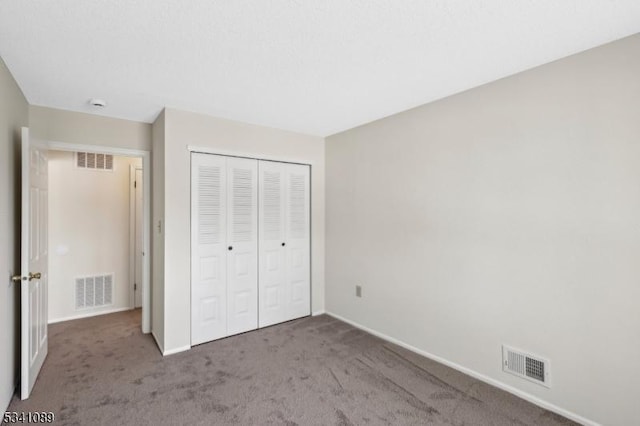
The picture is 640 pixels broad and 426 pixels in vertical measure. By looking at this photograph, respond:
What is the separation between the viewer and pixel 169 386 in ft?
8.00

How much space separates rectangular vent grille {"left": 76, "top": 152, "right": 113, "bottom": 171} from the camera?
13.3 feet

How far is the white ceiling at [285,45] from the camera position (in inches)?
62.4

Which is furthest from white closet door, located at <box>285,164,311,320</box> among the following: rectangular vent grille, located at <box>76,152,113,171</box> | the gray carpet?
rectangular vent grille, located at <box>76,152,113,171</box>

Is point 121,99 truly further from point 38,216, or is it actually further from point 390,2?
point 390,2

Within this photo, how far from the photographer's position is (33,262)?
2.38m

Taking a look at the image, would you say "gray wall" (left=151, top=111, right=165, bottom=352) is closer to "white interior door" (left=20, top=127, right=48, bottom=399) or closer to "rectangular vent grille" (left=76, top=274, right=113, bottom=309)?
"white interior door" (left=20, top=127, right=48, bottom=399)

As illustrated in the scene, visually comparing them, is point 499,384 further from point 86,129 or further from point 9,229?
point 86,129

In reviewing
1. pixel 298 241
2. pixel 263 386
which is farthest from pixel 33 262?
pixel 298 241

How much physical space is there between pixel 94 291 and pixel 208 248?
2076 mm

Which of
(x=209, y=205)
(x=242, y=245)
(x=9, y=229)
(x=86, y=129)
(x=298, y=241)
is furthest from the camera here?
(x=298, y=241)

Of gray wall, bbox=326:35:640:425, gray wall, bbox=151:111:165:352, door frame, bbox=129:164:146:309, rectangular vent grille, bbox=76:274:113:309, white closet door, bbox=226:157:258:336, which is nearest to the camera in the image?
gray wall, bbox=326:35:640:425

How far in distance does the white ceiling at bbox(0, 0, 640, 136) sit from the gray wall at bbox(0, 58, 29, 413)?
0.22 meters

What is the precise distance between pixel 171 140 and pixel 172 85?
655 millimetres

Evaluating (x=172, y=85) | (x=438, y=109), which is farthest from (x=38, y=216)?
(x=438, y=109)
